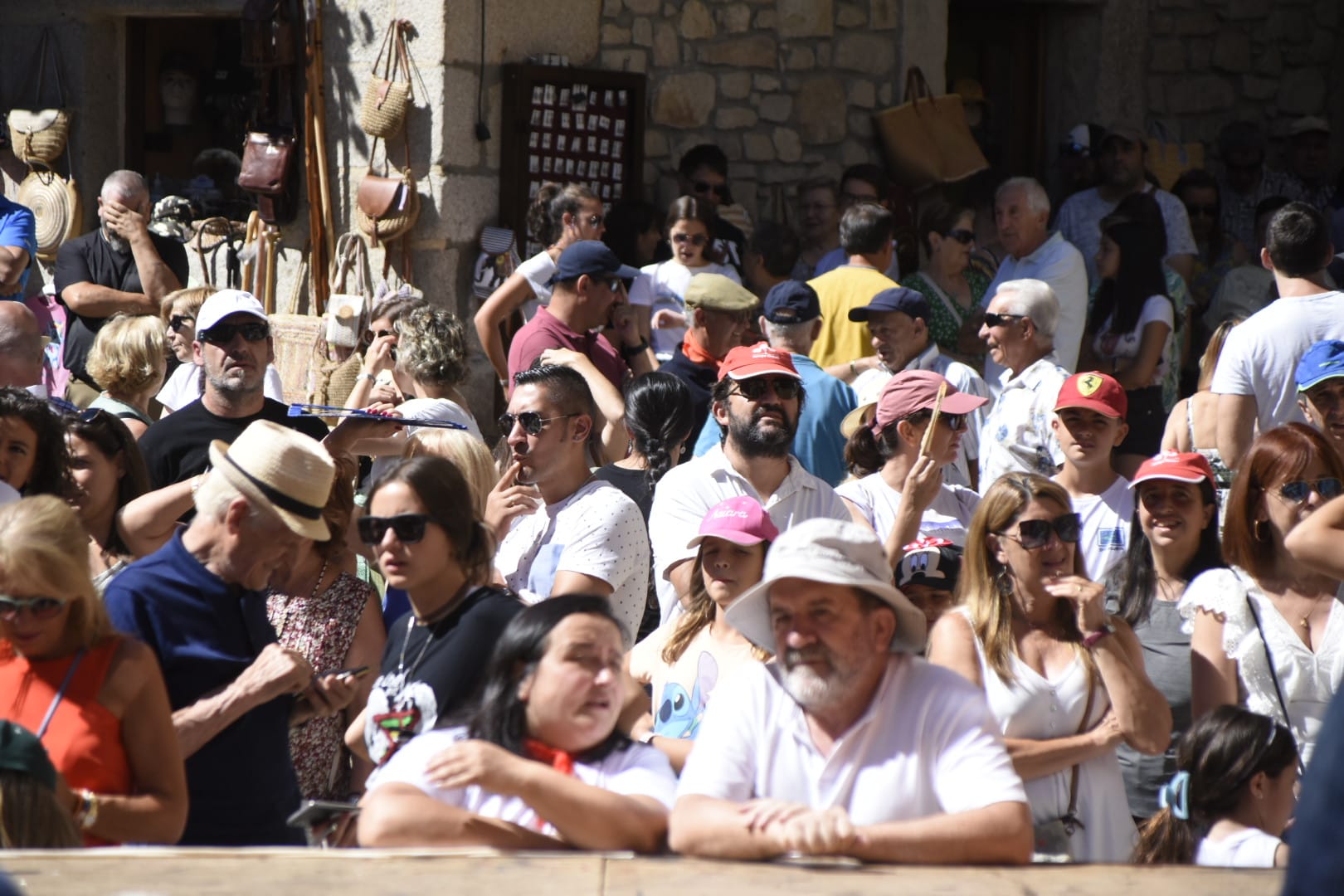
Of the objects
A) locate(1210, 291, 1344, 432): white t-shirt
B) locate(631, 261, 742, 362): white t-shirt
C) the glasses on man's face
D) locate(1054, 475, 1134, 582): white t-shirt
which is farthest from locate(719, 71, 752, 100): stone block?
locate(1054, 475, 1134, 582): white t-shirt

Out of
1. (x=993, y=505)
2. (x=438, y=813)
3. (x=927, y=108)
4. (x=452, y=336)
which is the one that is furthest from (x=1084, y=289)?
(x=438, y=813)

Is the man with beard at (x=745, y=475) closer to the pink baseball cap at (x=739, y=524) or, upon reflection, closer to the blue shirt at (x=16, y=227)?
the pink baseball cap at (x=739, y=524)

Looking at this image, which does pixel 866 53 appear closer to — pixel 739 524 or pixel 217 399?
pixel 217 399

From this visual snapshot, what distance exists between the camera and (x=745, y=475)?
4953mm

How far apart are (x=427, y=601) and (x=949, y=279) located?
16.7 ft

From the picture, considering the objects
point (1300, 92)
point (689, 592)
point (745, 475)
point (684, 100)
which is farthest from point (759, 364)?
point (1300, 92)

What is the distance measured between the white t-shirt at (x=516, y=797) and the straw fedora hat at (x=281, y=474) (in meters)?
0.69

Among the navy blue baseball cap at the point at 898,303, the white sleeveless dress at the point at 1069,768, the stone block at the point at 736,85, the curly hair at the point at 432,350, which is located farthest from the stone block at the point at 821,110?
the white sleeveless dress at the point at 1069,768

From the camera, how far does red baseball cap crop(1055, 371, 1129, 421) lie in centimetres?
512

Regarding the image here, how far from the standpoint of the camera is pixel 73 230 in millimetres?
9203

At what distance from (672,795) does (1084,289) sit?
193 inches

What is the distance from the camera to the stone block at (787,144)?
923 centimetres

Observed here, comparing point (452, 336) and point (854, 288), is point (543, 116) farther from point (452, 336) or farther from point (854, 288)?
point (452, 336)

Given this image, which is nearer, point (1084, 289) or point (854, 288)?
point (854, 288)
